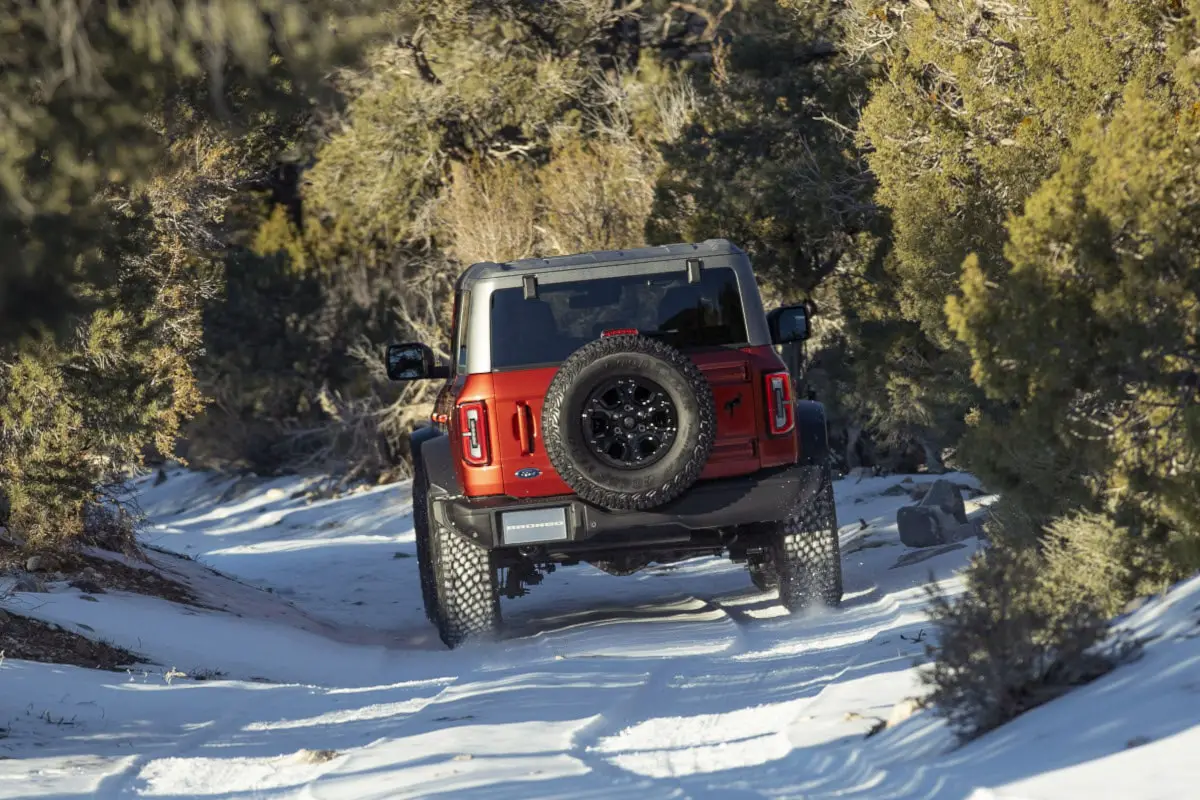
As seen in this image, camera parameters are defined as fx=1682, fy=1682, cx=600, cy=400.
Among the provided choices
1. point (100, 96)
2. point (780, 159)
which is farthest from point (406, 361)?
point (780, 159)

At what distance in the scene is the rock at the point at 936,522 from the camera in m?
14.6

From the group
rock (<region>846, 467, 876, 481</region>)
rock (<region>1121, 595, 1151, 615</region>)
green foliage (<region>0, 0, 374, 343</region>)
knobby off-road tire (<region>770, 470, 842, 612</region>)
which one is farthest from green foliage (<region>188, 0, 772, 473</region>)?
green foliage (<region>0, 0, 374, 343</region>)

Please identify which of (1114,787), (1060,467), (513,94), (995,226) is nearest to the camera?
A: (1114,787)

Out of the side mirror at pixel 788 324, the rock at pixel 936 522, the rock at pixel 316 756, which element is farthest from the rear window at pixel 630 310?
the rock at pixel 936 522

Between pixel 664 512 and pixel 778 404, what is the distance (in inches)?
39.1

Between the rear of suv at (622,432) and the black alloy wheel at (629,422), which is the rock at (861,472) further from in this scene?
the black alloy wheel at (629,422)

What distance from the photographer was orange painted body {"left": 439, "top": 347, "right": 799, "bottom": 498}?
409 inches

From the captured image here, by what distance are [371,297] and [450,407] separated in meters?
20.1

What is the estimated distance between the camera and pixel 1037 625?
6.07 m

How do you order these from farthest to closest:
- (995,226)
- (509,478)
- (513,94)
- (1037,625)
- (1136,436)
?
(513,94), (995,226), (509,478), (1136,436), (1037,625)

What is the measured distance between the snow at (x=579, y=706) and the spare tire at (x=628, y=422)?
100 centimetres

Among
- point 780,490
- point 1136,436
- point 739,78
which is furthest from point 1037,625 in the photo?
point 739,78

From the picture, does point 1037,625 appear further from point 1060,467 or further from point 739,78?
point 739,78

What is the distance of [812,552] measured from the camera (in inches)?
435
